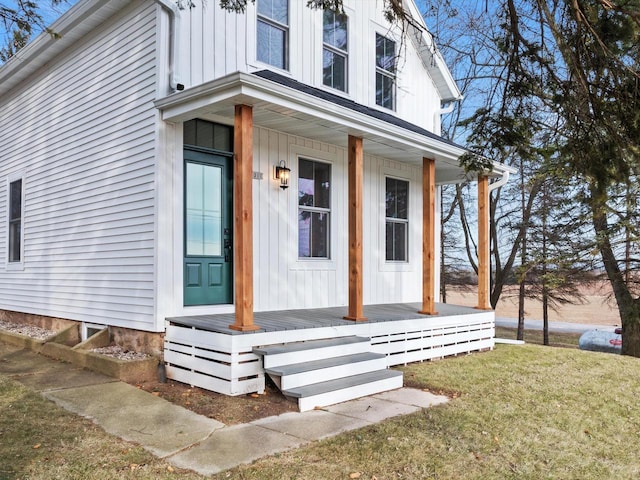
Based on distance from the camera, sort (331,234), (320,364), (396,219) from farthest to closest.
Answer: (396,219) → (331,234) → (320,364)

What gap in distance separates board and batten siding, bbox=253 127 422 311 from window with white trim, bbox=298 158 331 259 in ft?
0.29

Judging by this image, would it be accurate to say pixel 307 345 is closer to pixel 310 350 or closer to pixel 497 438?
pixel 310 350

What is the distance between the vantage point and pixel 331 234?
318 inches

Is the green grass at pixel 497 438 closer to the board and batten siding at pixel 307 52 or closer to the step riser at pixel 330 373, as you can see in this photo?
the step riser at pixel 330 373

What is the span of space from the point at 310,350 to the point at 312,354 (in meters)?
0.06

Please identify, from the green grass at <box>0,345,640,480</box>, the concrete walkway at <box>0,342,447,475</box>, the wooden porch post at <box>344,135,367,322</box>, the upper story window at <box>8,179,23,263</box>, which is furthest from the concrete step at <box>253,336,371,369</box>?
the upper story window at <box>8,179,23,263</box>

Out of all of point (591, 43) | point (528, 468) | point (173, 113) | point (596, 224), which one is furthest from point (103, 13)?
point (596, 224)

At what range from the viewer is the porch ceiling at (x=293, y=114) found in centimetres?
525

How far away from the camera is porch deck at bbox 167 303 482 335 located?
546 cm

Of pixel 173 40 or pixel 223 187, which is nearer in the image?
pixel 173 40

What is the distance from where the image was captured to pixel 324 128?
22.8ft

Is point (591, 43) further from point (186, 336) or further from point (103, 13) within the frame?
point (103, 13)

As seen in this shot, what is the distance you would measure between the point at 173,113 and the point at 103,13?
2226 millimetres

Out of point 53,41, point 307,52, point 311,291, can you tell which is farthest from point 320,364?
point 53,41
